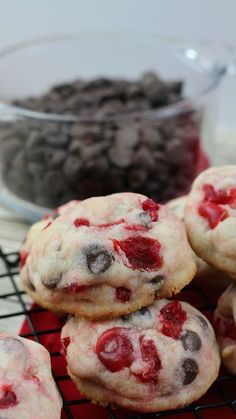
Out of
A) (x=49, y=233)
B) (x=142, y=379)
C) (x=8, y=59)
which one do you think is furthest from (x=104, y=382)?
(x=8, y=59)

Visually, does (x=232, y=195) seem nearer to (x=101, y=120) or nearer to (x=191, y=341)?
(x=191, y=341)

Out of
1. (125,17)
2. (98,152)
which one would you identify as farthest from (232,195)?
(125,17)

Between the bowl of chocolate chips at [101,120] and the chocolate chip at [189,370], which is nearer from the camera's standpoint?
the chocolate chip at [189,370]

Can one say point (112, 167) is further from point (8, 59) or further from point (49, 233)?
point (49, 233)

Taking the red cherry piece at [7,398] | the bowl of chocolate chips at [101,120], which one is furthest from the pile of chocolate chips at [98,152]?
the red cherry piece at [7,398]

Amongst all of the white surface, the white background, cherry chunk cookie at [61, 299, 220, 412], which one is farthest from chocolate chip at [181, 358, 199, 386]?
the white background

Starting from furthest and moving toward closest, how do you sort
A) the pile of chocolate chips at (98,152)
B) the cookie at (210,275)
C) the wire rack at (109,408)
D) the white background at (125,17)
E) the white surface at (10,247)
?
1. the white background at (125,17)
2. the pile of chocolate chips at (98,152)
3. the white surface at (10,247)
4. the cookie at (210,275)
5. the wire rack at (109,408)

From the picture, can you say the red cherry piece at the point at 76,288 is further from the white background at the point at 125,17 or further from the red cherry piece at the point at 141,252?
the white background at the point at 125,17

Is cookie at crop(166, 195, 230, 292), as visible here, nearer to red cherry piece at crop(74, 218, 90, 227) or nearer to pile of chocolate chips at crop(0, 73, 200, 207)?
red cherry piece at crop(74, 218, 90, 227)
